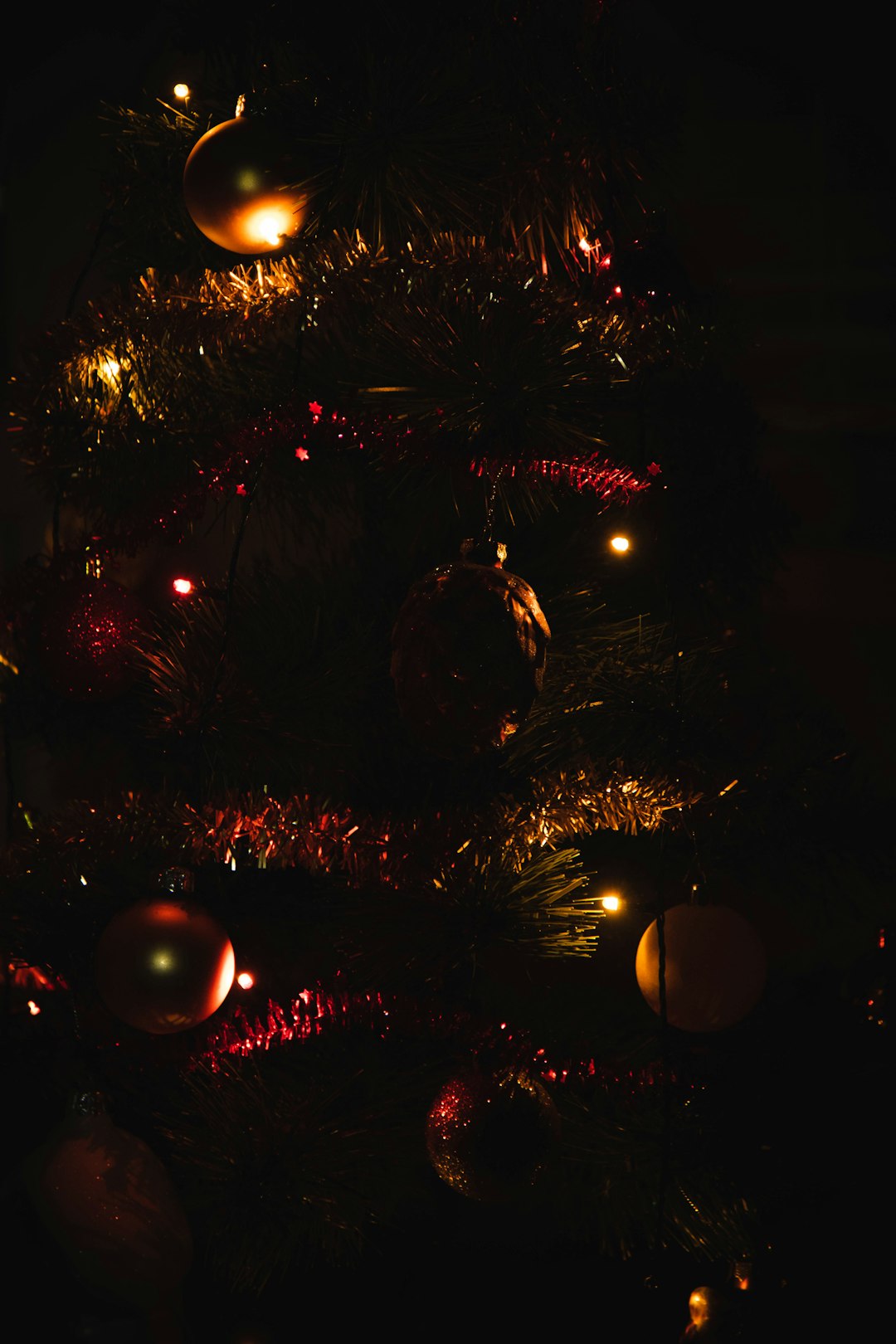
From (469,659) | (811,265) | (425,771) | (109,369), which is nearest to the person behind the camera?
(469,659)

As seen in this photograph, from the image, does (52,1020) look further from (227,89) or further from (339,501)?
(227,89)

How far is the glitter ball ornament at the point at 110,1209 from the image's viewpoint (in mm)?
631

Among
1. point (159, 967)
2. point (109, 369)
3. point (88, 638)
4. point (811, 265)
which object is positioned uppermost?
point (811, 265)

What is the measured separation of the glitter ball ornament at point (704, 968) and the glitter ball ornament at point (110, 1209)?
13.7 inches

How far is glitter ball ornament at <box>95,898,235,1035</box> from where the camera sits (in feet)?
2.05

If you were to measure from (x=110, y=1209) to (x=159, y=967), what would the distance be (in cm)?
16

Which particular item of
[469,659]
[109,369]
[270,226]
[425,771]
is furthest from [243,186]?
[425,771]

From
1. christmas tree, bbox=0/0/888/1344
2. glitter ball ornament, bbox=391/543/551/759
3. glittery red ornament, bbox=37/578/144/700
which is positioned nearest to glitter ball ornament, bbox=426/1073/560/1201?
christmas tree, bbox=0/0/888/1344

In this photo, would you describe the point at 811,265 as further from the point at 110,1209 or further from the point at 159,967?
the point at 110,1209

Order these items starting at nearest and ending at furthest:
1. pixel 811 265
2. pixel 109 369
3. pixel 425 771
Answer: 1. pixel 109 369
2. pixel 425 771
3. pixel 811 265

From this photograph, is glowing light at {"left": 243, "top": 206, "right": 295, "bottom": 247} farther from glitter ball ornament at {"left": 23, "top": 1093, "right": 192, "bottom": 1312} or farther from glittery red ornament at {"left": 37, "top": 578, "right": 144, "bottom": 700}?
glitter ball ornament at {"left": 23, "top": 1093, "right": 192, "bottom": 1312}

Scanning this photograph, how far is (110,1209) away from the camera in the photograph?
2.08ft

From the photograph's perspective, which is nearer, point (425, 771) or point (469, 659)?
point (469, 659)

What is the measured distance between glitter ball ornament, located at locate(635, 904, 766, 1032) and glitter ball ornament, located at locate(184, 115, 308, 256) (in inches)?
20.8
